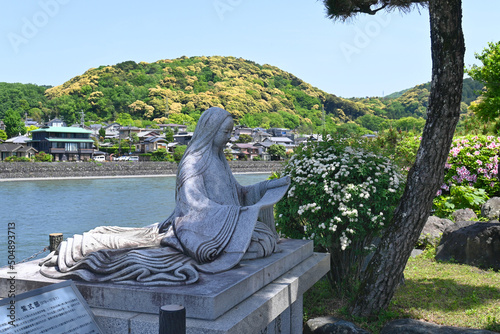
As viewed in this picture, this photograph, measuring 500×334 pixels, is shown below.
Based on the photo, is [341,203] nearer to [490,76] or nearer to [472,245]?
[472,245]

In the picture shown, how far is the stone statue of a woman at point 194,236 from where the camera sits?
348 centimetres

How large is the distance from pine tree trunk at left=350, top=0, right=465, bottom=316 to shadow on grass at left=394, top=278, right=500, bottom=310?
2.49 ft

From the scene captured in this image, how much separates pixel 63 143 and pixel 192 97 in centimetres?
4778

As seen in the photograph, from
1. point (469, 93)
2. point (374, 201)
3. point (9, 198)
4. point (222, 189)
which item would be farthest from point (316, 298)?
point (469, 93)

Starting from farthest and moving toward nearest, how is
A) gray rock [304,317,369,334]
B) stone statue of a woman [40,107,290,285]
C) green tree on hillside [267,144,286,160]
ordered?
green tree on hillside [267,144,286,160], gray rock [304,317,369,334], stone statue of a woman [40,107,290,285]

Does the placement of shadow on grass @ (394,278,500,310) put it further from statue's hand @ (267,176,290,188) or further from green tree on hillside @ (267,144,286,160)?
green tree on hillside @ (267,144,286,160)

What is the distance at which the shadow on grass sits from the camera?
209 inches

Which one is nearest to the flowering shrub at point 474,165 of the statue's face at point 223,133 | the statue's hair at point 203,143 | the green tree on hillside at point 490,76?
→ the statue's face at point 223,133

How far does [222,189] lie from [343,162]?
189 centimetres

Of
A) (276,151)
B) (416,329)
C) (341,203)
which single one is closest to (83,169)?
(276,151)

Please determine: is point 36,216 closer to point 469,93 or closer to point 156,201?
point 156,201

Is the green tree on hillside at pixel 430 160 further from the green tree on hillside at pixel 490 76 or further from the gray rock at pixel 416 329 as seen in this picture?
the green tree on hillside at pixel 490 76

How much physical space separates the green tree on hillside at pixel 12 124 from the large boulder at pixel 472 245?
193 ft

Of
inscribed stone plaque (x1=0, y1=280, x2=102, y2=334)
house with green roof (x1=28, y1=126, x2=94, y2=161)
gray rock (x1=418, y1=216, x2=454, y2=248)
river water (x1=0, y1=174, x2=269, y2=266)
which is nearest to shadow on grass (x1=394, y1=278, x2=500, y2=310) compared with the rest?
gray rock (x1=418, y1=216, x2=454, y2=248)
